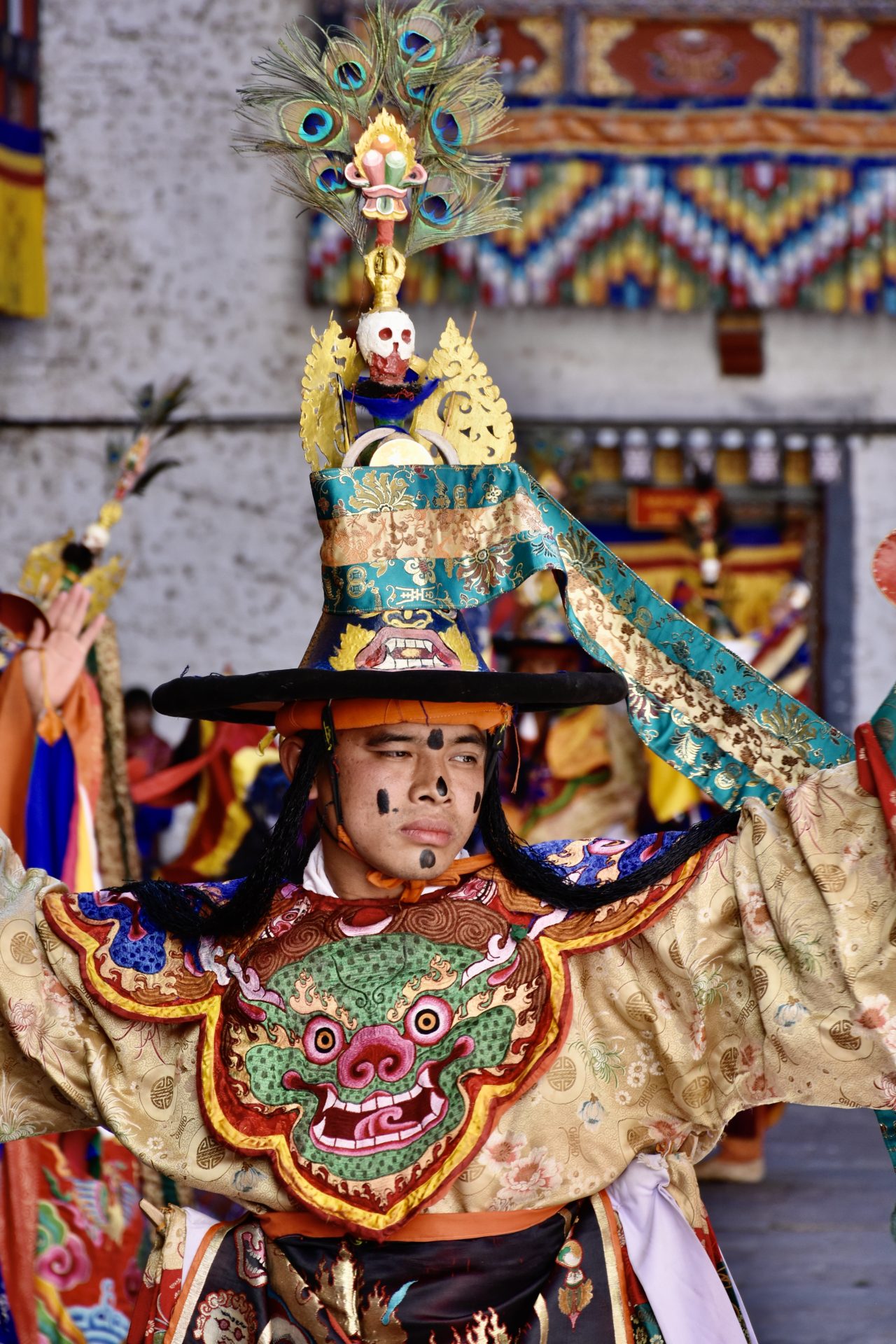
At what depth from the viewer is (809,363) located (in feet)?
30.2

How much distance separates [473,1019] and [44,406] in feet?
24.6

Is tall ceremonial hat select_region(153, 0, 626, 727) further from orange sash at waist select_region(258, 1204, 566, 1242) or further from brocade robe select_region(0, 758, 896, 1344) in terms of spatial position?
orange sash at waist select_region(258, 1204, 566, 1242)

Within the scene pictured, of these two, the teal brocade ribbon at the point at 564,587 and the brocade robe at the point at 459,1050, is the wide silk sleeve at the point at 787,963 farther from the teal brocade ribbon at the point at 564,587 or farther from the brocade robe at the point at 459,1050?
the teal brocade ribbon at the point at 564,587

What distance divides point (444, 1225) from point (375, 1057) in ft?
0.80

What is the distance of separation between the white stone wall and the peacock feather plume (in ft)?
21.3

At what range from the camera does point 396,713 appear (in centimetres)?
238

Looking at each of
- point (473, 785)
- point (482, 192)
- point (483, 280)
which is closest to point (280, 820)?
point (473, 785)

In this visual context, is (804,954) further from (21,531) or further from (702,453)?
(21,531)

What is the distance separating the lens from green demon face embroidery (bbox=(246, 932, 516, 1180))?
2324 mm

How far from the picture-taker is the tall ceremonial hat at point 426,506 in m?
2.41

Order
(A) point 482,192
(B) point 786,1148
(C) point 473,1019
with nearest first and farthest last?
1. (C) point 473,1019
2. (A) point 482,192
3. (B) point 786,1148

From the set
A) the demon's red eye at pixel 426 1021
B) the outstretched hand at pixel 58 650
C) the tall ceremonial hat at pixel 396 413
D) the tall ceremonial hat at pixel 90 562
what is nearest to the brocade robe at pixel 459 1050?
the demon's red eye at pixel 426 1021

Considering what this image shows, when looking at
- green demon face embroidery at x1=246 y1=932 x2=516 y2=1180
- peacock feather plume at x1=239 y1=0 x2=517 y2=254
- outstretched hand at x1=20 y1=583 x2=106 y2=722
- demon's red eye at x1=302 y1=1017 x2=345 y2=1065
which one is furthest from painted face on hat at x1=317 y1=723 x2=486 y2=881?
outstretched hand at x1=20 y1=583 x2=106 y2=722

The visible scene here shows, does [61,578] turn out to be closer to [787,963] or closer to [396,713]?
[396,713]
